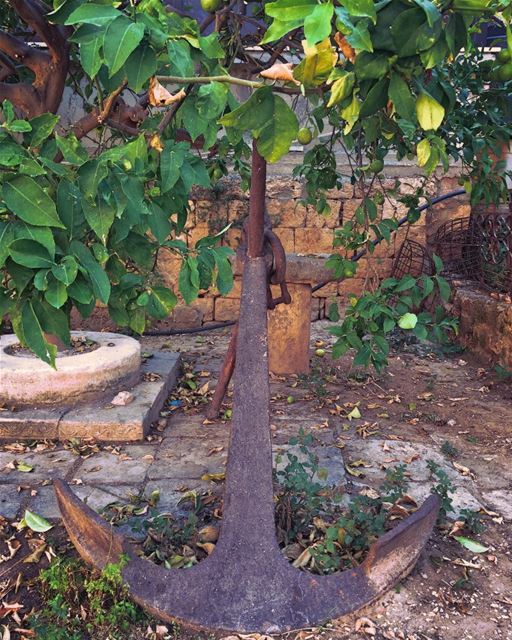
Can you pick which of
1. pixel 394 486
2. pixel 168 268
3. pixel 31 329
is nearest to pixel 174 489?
pixel 394 486

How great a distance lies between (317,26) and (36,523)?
2089 millimetres

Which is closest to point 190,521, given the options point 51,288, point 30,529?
point 30,529

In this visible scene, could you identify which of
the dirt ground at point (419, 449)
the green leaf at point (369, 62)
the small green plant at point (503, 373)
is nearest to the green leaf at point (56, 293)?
the green leaf at point (369, 62)

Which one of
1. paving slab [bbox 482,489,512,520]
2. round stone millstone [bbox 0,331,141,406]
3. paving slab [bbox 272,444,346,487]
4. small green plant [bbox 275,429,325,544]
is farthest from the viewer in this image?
round stone millstone [bbox 0,331,141,406]

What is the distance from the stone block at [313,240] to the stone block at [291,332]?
1.45m

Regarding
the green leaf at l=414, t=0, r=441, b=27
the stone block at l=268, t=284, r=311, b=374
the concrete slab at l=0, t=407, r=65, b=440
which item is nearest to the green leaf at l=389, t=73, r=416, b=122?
the green leaf at l=414, t=0, r=441, b=27

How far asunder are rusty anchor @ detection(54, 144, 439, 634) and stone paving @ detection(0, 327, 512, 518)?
711mm

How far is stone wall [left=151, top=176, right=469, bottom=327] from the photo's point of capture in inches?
224

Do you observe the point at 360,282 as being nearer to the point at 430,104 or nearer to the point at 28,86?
the point at 28,86

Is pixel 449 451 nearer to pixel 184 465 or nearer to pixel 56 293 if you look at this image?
pixel 184 465

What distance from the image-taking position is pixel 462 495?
9.10 ft

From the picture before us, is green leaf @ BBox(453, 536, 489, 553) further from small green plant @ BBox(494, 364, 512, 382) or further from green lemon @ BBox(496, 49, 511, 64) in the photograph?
small green plant @ BBox(494, 364, 512, 382)

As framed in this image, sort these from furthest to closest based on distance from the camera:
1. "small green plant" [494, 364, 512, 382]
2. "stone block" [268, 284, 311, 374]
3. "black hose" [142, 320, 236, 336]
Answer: "black hose" [142, 320, 236, 336] < "stone block" [268, 284, 311, 374] < "small green plant" [494, 364, 512, 382]

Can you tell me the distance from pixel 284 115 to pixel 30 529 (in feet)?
6.17
